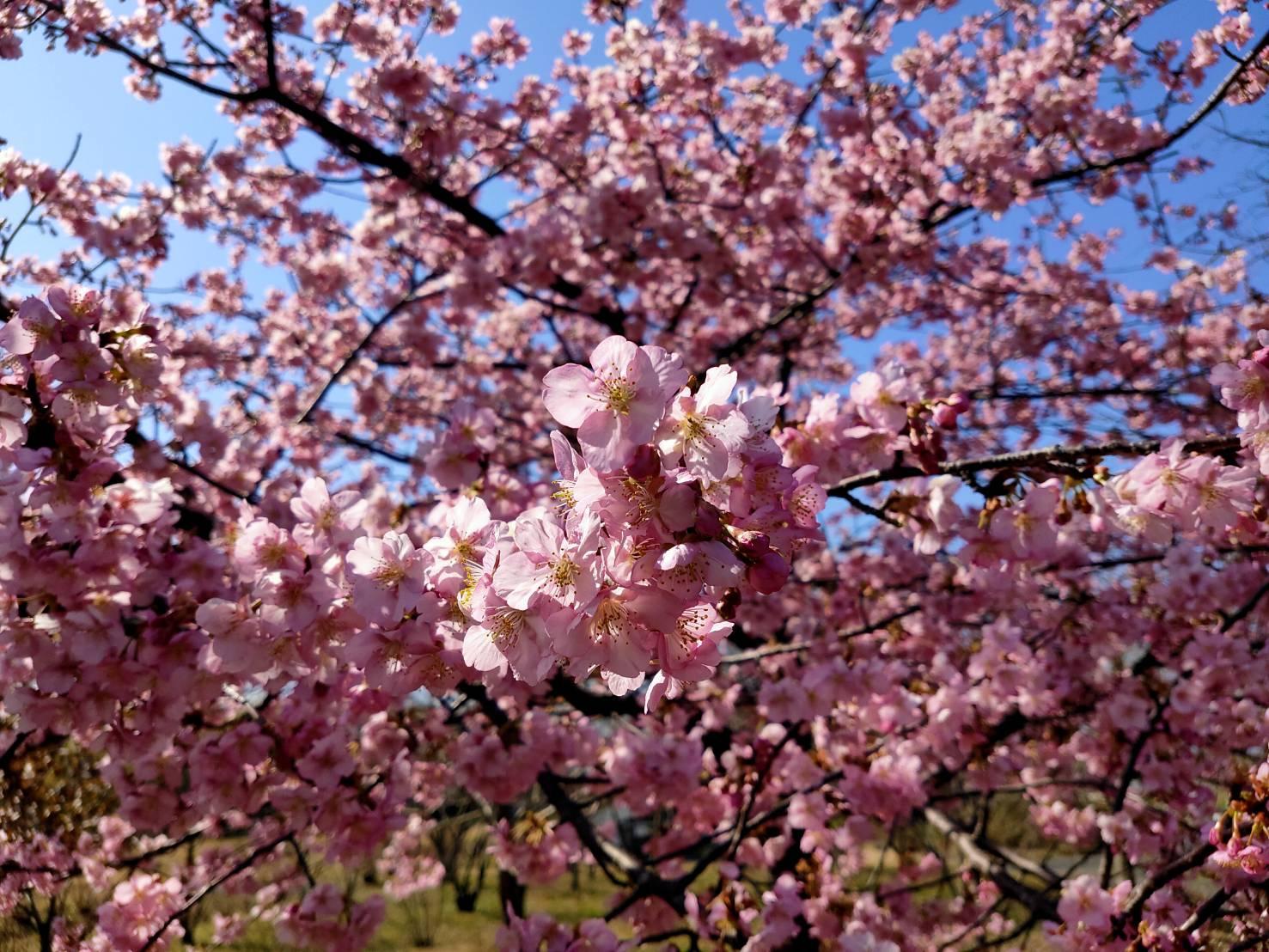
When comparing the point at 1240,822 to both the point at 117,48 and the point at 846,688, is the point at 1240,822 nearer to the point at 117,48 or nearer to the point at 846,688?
the point at 846,688

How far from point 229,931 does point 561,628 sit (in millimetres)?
6341

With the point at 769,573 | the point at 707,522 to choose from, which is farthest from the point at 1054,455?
the point at 707,522

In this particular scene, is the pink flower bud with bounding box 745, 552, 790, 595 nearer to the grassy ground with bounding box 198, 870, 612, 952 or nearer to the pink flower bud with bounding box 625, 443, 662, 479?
the pink flower bud with bounding box 625, 443, 662, 479

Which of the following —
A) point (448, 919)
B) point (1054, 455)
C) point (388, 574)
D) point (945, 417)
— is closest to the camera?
point (388, 574)

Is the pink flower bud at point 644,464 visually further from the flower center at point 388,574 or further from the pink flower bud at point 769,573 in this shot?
the flower center at point 388,574

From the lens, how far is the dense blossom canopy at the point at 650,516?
1562 mm

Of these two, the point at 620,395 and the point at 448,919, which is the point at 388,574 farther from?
the point at 448,919

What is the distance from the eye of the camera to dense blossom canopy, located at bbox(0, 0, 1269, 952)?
1562mm

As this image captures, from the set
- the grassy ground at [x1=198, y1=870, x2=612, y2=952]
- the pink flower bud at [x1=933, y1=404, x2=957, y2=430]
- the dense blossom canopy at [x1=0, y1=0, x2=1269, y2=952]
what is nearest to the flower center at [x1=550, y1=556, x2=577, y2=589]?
the dense blossom canopy at [x1=0, y1=0, x2=1269, y2=952]

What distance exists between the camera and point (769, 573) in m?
1.13

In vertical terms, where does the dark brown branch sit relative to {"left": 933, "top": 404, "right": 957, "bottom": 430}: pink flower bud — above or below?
below

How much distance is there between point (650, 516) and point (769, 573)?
0.22 metres

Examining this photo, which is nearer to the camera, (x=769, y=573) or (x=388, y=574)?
(x=769, y=573)

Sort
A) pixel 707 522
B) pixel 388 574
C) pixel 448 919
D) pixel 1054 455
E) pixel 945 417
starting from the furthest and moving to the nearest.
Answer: pixel 448 919
pixel 945 417
pixel 1054 455
pixel 388 574
pixel 707 522
